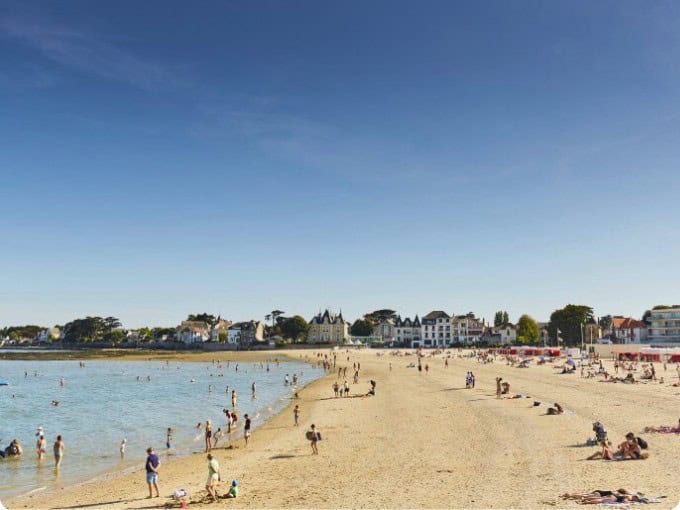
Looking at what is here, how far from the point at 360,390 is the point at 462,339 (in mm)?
114495

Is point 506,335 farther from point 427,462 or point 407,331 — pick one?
point 427,462

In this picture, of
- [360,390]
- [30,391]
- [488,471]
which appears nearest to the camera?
[488,471]

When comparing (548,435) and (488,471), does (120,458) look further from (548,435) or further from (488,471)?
(548,435)

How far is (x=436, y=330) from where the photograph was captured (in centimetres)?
15662

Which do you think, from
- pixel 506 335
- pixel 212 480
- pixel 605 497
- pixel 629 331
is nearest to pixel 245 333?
pixel 506 335

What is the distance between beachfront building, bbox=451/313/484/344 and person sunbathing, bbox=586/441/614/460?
138 m

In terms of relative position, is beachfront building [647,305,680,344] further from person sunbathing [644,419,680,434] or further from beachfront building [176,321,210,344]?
beachfront building [176,321,210,344]

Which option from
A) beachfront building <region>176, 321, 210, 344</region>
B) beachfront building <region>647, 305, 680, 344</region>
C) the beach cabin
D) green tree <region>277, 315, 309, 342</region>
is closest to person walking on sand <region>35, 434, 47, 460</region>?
the beach cabin

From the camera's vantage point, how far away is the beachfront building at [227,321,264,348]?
176m

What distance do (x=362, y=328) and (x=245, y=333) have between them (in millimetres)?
40333

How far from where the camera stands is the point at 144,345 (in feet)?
645

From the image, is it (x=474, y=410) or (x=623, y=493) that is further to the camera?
(x=474, y=410)

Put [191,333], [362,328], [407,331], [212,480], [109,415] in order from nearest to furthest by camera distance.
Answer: [212,480]
[109,415]
[407,331]
[362,328]
[191,333]

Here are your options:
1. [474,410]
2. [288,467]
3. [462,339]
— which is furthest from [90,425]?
[462,339]
